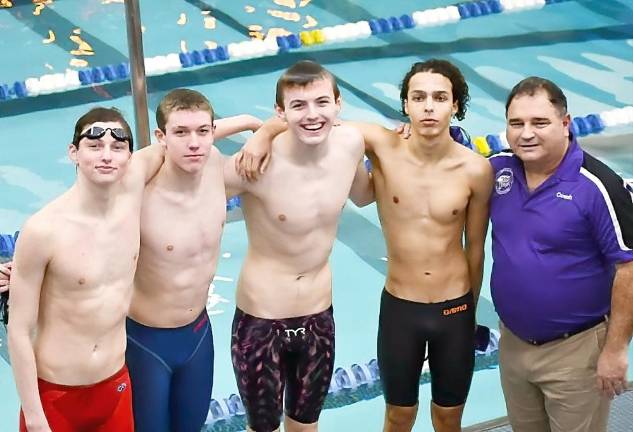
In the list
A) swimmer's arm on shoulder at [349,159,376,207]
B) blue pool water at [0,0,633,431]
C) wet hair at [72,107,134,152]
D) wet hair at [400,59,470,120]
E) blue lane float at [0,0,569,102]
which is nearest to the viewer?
wet hair at [72,107,134,152]

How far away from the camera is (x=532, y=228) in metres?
2.92

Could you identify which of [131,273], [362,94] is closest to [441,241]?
[131,273]

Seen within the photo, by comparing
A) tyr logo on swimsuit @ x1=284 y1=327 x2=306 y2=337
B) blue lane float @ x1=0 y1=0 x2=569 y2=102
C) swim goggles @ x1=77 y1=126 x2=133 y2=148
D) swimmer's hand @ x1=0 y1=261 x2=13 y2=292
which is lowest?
tyr logo on swimsuit @ x1=284 y1=327 x2=306 y2=337

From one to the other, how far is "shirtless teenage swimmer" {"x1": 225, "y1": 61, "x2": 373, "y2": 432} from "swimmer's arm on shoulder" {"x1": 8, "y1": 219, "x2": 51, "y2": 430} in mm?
579

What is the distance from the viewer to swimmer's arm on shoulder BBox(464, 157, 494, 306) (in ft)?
9.98

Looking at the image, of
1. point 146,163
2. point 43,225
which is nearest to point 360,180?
point 146,163

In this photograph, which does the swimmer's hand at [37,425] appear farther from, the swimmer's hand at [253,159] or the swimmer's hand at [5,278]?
the swimmer's hand at [253,159]

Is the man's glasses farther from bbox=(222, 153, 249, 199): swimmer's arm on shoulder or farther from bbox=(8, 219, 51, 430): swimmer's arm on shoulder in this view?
bbox=(222, 153, 249, 199): swimmer's arm on shoulder

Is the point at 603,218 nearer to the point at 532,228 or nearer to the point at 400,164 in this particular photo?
the point at 532,228

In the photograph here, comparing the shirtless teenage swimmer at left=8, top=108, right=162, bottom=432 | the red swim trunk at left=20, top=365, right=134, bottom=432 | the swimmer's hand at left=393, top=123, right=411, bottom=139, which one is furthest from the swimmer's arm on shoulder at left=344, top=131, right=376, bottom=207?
the red swim trunk at left=20, top=365, right=134, bottom=432

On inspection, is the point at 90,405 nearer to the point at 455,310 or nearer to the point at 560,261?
the point at 455,310

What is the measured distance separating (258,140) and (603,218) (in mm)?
906

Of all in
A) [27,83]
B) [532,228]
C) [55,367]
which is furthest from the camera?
[27,83]

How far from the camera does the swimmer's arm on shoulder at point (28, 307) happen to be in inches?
101
